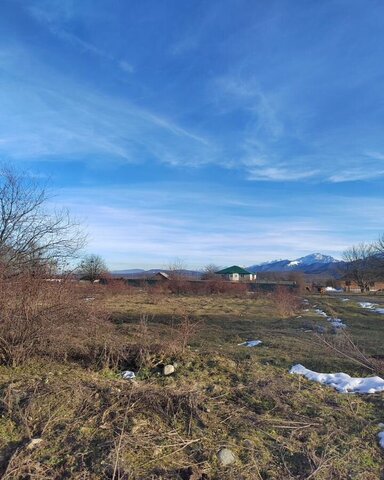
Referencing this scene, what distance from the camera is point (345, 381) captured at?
5980 mm

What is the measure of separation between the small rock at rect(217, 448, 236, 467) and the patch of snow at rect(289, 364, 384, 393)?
2605 millimetres

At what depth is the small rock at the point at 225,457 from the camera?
11.3ft

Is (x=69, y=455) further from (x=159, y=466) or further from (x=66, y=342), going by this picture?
(x=66, y=342)

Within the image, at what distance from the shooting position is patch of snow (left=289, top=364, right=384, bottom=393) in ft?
18.5

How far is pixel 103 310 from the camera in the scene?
22.8ft

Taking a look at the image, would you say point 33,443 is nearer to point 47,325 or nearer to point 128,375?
point 128,375

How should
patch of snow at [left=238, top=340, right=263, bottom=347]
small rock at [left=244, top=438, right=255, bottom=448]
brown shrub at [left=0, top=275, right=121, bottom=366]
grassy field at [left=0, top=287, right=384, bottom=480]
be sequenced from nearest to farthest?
1. grassy field at [left=0, top=287, right=384, bottom=480]
2. small rock at [left=244, top=438, right=255, bottom=448]
3. brown shrub at [left=0, top=275, right=121, bottom=366]
4. patch of snow at [left=238, top=340, right=263, bottom=347]

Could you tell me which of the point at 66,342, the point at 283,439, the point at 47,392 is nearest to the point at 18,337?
the point at 66,342

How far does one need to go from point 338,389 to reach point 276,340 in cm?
433

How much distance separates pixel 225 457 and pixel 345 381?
3.11m

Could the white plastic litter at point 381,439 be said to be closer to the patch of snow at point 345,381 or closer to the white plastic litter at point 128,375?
the patch of snow at point 345,381

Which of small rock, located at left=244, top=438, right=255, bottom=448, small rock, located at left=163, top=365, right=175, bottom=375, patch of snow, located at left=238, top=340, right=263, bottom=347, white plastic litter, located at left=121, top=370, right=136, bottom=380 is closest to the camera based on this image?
small rock, located at left=244, top=438, right=255, bottom=448

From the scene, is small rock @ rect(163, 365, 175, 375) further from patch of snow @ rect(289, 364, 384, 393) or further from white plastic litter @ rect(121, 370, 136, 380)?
patch of snow @ rect(289, 364, 384, 393)

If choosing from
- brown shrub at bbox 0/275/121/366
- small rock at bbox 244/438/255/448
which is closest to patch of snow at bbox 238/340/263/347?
brown shrub at bbox 0/275/121/366
